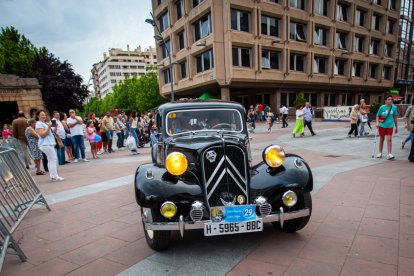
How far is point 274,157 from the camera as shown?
9.76ft

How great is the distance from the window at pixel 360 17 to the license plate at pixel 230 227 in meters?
37.1

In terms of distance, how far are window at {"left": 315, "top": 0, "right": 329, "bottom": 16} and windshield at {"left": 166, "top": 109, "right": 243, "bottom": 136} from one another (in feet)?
95.6

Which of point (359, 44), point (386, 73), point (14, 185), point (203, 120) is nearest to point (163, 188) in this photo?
point (203, 120)

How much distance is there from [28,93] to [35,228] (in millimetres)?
17994

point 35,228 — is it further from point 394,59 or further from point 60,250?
point 394,59

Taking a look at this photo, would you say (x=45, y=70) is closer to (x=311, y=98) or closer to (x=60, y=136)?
(x=60, y=136)

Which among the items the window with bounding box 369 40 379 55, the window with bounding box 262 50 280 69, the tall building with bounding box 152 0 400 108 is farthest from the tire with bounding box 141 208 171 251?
the window with bounding box 369 40 379 55

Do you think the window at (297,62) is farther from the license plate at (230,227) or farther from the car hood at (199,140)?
the license plate at (230,227)

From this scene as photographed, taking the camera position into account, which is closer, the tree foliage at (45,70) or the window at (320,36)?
the tree foliage at (45,70)

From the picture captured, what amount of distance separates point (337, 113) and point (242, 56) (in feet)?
32.9

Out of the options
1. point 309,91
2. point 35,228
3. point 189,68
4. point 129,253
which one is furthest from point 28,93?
point 309,91

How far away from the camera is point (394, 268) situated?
2.32m

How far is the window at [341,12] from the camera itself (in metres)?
28.6

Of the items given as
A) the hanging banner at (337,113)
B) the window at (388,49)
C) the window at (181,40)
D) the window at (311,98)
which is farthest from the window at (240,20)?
the window at (388,49)
